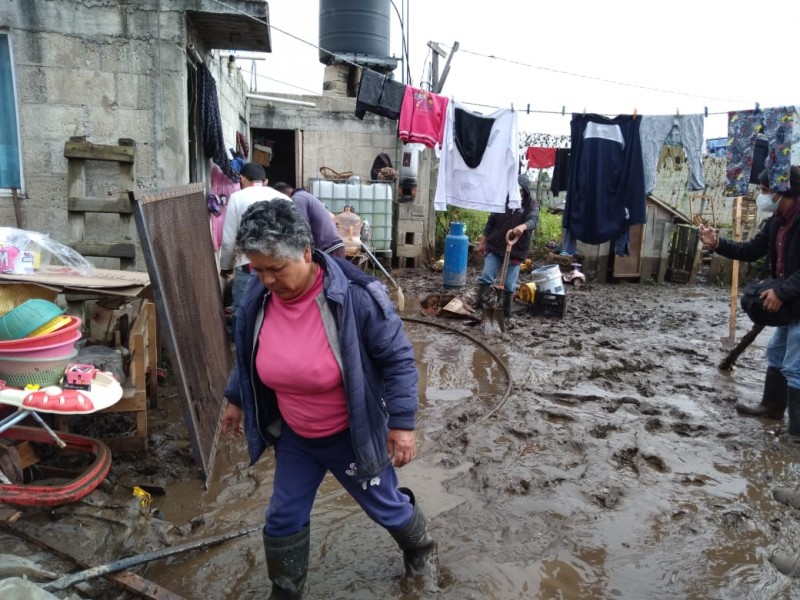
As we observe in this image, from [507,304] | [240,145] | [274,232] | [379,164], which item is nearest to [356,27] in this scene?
[379,164]

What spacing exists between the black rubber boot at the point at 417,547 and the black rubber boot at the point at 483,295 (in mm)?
5626

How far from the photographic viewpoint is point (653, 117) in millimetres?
8055

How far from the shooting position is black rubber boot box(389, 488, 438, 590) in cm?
248

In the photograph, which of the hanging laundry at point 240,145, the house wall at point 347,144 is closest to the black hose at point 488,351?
the hanging laundry at point 240,145

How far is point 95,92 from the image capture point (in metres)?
5.12

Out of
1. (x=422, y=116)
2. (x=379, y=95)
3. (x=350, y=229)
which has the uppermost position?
(x=379, y=95)

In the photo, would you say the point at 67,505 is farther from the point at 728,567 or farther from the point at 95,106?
the point at 95,106

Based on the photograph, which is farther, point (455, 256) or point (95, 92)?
point (455, 256)

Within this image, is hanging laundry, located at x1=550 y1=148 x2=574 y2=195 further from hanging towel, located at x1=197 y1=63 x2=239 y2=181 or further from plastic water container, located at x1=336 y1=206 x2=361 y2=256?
hanging towel, located at x1=197 y1=63 x2=239 y2=181

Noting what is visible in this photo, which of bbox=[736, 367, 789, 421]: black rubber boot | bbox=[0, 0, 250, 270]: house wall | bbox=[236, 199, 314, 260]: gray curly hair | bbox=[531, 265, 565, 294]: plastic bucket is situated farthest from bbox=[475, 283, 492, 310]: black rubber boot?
bbox=[236, 199, 314, 260]: gray curly hair

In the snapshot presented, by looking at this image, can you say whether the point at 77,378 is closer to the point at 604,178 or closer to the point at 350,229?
the point at 350,229

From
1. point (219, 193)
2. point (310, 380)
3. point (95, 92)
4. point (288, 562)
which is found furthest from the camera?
point (219, 193)

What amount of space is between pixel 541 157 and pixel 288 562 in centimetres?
1142

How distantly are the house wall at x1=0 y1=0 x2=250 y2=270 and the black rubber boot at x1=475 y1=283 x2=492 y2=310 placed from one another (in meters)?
4.43
